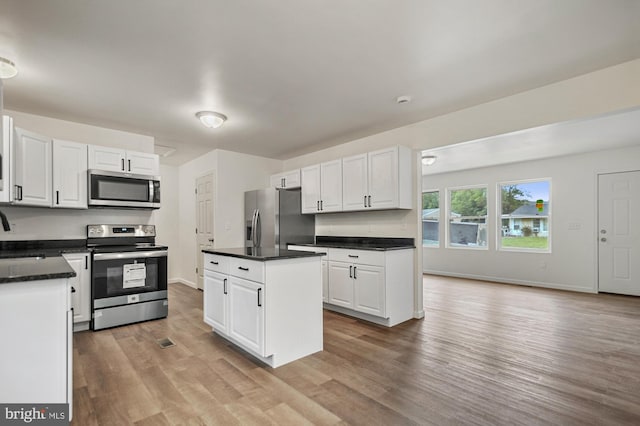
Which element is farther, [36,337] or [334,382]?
[334,382]

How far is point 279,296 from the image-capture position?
2648 mm

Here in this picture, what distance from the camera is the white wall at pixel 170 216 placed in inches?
254

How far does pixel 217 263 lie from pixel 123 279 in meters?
1.39

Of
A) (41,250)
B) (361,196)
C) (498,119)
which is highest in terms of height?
(498,119)

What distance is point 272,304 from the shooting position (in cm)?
260

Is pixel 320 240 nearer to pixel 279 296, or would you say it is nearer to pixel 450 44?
pixel 279 296

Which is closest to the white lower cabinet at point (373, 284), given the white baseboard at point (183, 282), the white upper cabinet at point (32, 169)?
the white baseboard at point (183, 282)

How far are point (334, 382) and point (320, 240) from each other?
3208 millimetres

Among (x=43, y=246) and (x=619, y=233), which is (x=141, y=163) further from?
(x=619, y=233)

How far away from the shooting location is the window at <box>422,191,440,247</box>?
302 inches

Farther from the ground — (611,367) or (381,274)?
(381,274)

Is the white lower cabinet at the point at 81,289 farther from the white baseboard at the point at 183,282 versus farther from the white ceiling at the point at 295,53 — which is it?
the white baseboard at the point at 183,282

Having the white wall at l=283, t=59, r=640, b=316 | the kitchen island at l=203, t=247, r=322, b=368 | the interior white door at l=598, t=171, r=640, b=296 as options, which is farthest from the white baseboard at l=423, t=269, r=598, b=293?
the kitchen island at l=203, t=247, r=322, b=368

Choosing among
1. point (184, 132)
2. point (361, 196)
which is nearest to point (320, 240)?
point (361, 196)
